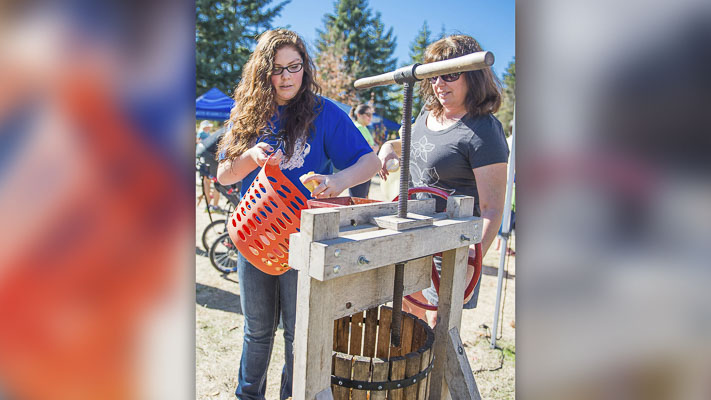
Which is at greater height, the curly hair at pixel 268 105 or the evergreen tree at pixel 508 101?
the evergreen tree at pixel 508 101

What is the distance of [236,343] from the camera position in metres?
3.38

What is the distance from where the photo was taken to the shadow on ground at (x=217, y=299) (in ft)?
13.3

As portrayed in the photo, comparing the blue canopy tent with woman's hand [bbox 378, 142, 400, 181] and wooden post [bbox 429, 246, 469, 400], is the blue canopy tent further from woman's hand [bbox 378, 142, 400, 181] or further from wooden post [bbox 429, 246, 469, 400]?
wooden post [bbox 429, 246, 469, 400]

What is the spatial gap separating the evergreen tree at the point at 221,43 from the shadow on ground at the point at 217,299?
19.9 meters

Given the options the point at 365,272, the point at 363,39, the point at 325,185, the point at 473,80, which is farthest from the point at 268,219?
the point at 363,39

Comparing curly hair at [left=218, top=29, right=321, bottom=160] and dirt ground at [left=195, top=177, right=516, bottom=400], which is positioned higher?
curly hair at [left=218, top=29, right=321, bottom=160]

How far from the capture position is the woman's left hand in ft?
4.84

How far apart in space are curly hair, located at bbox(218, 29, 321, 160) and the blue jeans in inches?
21.6

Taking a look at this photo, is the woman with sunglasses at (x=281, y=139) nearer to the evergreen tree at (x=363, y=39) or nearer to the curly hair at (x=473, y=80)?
the curly hair at (x=473, y=80)
